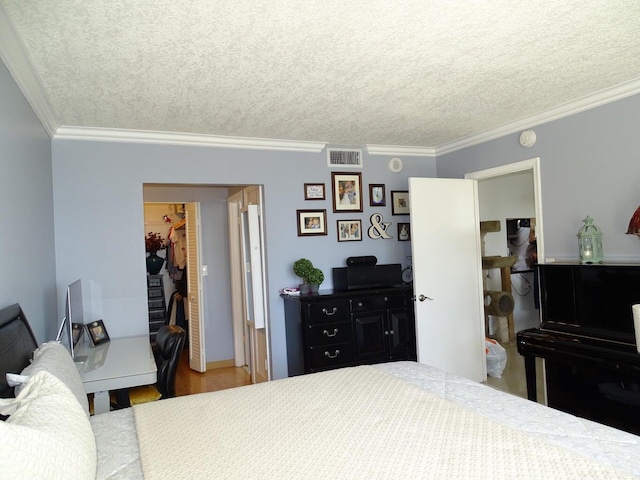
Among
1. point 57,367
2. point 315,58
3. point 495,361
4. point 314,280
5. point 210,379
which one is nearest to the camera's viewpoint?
point 57,367

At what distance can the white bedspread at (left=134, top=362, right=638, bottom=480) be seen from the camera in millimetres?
1187

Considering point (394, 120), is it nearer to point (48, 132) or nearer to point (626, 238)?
point (626, 238)

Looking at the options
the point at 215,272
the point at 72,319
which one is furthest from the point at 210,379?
the point at 72,319

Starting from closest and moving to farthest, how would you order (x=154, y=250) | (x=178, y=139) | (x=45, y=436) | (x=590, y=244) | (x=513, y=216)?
(x=45, y=436), (x=590, y=244), (x=178, y=139), (x=513, y=216), (x=154, y=250)

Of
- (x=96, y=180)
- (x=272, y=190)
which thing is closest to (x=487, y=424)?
(x=272, y=190)

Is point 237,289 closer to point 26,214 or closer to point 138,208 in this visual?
point 138,208

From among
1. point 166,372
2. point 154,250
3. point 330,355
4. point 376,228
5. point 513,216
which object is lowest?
point 330,355

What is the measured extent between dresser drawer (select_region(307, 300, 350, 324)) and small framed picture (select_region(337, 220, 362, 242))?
0.79 meters

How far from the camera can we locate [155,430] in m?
1.53

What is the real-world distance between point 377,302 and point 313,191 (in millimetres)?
1235

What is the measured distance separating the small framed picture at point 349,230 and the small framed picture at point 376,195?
264 mm

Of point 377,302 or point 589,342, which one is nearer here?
point 589,342

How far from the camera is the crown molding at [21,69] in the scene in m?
1.76

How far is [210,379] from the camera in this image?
470 centimetres
